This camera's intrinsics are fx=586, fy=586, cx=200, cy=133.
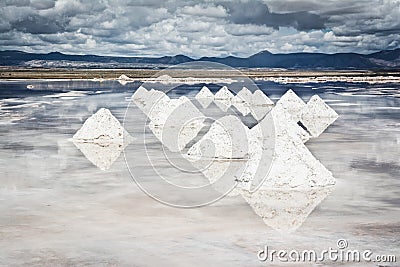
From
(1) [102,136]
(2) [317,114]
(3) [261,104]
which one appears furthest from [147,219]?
(3) [261,104]

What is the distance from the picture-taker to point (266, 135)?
1269 cm

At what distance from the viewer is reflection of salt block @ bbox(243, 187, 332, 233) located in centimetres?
927

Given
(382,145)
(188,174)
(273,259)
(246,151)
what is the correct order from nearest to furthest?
(273,259) < (188,174) < (246,151) < (382,145)

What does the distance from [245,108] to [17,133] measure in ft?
46.7

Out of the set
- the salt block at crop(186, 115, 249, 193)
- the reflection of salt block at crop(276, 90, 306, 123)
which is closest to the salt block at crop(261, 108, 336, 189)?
the salt block at crop(186, 115, 249, 193)

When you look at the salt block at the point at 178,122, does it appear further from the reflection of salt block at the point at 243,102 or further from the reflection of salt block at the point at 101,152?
the reflection of salt block at the point at 243,102

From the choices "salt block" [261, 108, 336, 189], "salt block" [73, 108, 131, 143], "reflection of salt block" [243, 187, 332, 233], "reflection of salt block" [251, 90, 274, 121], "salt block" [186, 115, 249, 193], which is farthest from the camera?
"reflection of salt block" [251, 90, 274, 121]

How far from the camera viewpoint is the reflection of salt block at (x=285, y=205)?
30.4 feet

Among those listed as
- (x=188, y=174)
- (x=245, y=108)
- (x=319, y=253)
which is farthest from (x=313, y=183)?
(x=245, y=108)

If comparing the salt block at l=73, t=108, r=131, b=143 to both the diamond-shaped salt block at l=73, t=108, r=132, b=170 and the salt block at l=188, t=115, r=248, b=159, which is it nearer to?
the diamond-shaped salt block at l=73, t=108, r=132, b=170

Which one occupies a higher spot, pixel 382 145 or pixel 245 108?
pixel 382 145

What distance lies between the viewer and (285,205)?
404 inches

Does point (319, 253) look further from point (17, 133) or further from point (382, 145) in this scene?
point (17, 133)

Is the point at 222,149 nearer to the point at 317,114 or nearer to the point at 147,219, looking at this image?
the point at 147,219
